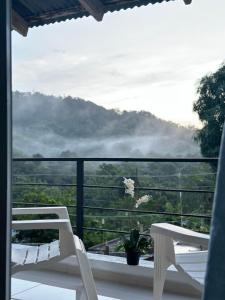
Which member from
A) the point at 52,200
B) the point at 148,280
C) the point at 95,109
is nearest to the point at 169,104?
the point at 95,109

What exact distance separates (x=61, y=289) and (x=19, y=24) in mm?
1781

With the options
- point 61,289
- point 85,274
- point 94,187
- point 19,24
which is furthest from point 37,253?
point 19,24

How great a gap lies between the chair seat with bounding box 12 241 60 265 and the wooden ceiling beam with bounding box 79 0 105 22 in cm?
120

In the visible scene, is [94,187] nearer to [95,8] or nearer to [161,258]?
[161,258]

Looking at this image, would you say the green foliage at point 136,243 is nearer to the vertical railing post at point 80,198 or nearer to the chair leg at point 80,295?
the vertical railing post at point 80,198

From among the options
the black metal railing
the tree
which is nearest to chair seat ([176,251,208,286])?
the black metal railing

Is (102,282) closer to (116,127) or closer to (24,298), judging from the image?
(24,298)

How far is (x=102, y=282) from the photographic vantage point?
2680 mm

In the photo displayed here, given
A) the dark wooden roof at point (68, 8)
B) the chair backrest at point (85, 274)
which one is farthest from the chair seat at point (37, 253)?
the dark wooden roof at point (68, 8)

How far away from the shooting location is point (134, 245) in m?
2.72

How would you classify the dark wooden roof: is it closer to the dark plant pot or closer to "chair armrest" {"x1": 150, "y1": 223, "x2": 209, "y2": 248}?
"chair armrest" {"x1": 150, "y1": 223, "x2": 209, "y2": 248}

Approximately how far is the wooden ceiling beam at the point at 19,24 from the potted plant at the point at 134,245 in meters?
1.73

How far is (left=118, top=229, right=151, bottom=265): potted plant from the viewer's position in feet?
8.82

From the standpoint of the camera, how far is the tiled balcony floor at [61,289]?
234 cm
